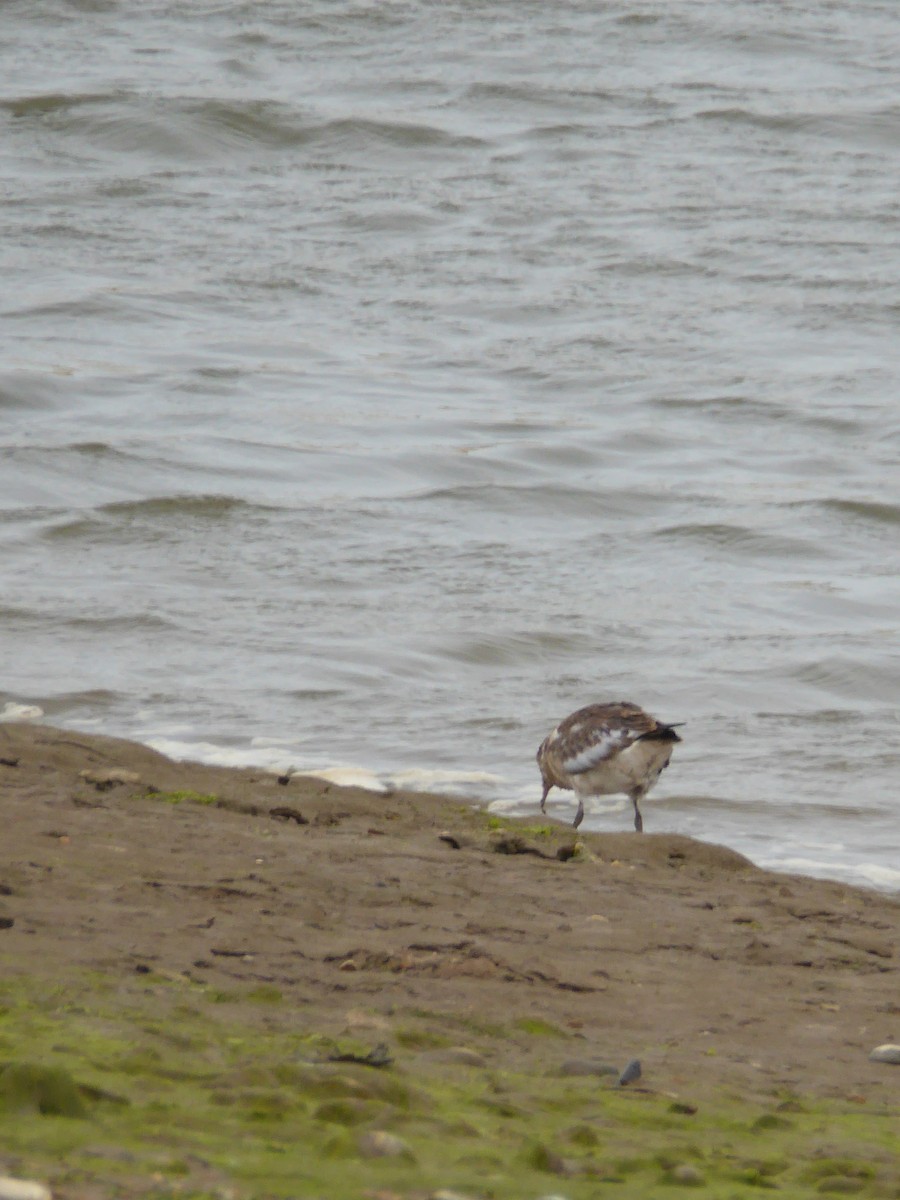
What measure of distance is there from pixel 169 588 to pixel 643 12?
1694 centimetres

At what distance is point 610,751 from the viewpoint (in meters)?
8.05

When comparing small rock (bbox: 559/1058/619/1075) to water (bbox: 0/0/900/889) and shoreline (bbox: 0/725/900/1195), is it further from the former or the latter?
water (bbox: 0/0/900/889)

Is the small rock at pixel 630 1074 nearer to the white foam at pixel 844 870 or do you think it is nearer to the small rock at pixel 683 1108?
the small rock at pixel 683 1108

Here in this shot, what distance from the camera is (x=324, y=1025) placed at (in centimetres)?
401

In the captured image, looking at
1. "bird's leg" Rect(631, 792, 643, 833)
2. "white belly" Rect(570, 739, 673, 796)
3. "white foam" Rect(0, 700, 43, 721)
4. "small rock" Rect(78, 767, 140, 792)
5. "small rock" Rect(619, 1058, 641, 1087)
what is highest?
"small rock" Rect(619, 1058, 641, 1087)

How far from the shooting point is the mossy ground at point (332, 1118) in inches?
113

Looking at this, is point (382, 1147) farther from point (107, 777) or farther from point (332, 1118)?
point (107, 777)

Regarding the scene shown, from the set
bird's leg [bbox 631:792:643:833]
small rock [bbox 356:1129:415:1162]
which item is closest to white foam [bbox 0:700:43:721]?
bird's leg [bbox 631:792:643:833]

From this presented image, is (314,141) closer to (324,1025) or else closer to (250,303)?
(250,303)

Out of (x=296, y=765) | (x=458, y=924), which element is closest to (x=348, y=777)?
(x=296, y=765)

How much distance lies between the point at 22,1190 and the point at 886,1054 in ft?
9.03

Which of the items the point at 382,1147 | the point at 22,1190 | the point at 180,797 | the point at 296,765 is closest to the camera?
the point at 22,1190

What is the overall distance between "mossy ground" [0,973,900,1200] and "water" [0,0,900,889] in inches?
184

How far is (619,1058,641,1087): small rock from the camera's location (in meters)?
3.89
